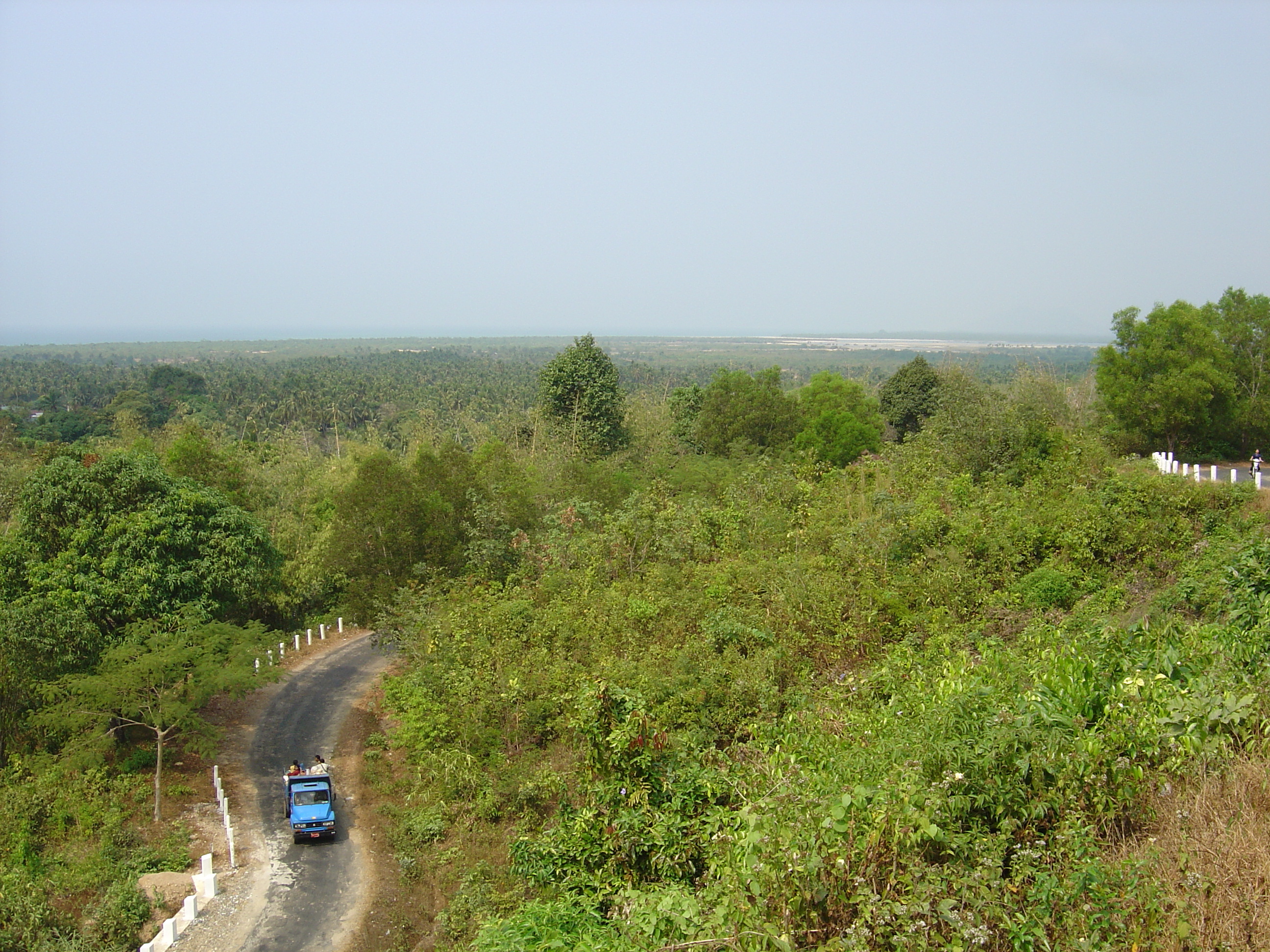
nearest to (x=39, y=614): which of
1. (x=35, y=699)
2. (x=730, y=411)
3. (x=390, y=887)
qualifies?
(x=35, y=699)

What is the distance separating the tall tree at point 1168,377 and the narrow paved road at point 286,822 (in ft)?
62.7

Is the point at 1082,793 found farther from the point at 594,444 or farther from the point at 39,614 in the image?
the point at 594,444

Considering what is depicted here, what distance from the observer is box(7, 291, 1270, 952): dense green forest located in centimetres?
489

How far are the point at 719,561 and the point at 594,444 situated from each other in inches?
579

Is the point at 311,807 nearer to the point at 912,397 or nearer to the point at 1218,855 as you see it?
the point at 1218,855

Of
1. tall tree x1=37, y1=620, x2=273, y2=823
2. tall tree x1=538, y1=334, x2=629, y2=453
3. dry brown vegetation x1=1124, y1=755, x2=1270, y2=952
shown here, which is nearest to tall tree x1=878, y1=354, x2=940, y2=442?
tall tree x1=538, y1=334, x2=629, y2=453

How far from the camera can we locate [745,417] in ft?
95.3

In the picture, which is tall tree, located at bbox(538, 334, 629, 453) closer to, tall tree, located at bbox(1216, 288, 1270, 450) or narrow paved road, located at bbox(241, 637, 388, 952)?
narrow paved road, located at bbox(241, 637, 388, 952)

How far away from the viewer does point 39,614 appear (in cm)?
1356

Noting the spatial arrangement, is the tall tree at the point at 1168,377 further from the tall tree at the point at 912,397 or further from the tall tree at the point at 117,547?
the tall tree at the point at 117,547

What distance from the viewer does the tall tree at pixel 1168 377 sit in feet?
62.6

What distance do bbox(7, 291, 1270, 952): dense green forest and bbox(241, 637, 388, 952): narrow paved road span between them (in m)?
0.81

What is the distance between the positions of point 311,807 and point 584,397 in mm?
19276

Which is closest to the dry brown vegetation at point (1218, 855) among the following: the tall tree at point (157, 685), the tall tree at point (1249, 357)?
the tall tree at point (157, 685)
